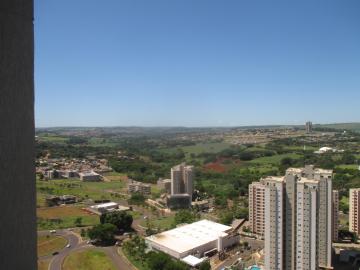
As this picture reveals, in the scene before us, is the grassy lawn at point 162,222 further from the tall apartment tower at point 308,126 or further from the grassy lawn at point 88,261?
the tall apartment tower at point 308,126

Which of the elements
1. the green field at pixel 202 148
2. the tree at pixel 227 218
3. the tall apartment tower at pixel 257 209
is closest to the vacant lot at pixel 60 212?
the tree at pixel 227 218

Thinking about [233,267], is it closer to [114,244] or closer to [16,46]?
[114,244]

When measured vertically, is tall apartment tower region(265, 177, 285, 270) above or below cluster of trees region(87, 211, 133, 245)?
above

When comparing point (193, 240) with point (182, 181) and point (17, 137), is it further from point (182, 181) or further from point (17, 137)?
point (17, 137)

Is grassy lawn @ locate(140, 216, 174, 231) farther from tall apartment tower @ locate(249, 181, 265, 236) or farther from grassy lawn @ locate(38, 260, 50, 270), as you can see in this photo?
grassy lawn @ locate(38, 260, 50, 270)

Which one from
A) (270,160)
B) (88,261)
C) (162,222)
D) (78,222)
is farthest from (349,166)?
(88,261)

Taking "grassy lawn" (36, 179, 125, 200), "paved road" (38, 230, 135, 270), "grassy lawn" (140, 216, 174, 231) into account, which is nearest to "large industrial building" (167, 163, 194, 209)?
"grassy lawn" (140, 216, 174, 231)

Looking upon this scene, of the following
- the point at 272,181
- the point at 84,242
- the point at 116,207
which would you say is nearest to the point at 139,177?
the point at 116,207
